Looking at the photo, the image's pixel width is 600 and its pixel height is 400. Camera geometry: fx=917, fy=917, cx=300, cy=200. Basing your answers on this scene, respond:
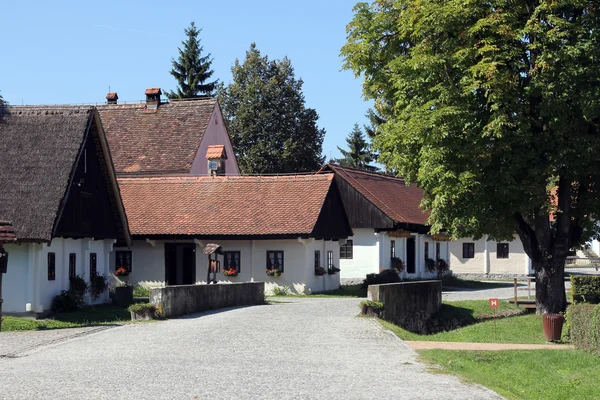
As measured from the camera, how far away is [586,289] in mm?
32906

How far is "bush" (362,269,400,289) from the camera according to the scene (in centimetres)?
4094

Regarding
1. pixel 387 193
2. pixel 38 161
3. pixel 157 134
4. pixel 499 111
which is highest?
pixel 157 134

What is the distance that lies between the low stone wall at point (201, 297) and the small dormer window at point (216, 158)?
16.7m

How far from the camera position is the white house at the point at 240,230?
38.5m

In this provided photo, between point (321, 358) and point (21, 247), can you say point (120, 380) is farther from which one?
point (21, 247)

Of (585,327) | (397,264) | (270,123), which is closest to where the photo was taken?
(585,327)

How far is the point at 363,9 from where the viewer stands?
32.3 meters

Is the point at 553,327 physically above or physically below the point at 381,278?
below

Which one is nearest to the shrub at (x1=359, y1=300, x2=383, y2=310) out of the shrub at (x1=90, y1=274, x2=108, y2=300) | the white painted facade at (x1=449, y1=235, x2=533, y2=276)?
the shrub at (x1=90, y1=274, x2=108, y2=300)

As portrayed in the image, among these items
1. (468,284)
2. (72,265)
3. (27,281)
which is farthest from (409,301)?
(468,284)

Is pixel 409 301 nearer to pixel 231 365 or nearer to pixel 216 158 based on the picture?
pixel 231 365

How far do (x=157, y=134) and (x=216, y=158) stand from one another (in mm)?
3792

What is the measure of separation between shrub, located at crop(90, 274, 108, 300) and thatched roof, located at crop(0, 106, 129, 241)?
515cm

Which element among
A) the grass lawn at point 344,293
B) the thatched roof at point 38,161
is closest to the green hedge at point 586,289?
the grass lawn at point 344,293
